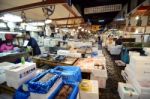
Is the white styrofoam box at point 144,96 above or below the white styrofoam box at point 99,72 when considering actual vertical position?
below

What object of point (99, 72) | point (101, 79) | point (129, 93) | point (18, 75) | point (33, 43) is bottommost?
point (129, 93)

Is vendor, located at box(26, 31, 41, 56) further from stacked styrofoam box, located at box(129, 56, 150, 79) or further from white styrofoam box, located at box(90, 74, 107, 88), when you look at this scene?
stacked styrofoam box, located at box(129, 56, 150, 79)

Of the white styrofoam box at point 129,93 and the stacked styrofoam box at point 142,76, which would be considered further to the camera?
the white styrofoam box at point 129,93

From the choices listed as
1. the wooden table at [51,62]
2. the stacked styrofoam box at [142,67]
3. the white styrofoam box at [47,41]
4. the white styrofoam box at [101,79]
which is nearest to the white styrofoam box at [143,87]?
the stacked styrofoam box at [142,67]

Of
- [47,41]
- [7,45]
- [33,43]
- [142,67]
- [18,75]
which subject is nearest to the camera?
[18,75]

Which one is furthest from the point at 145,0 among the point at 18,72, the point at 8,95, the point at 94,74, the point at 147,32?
the point at 147,32

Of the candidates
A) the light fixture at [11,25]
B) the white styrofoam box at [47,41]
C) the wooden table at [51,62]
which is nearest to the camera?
the wooden table at [51,62]

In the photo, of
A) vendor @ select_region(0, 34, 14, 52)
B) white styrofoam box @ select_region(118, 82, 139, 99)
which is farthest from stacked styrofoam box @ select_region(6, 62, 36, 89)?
vendor @ select_region(0, 34, 14, 52)

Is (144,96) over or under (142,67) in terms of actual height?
under

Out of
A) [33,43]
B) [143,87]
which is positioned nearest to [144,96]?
[143,87]

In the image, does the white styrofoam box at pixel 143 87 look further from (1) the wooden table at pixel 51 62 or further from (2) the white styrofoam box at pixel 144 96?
(1) the wooden table at pixel 51 62

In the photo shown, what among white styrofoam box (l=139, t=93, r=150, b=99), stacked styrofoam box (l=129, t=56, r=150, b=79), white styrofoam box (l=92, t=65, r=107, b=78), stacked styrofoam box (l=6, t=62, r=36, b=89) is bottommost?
white styrofoam box (l=139, t=93, r=150, b=99)

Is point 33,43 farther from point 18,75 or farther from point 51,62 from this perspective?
point 18,75

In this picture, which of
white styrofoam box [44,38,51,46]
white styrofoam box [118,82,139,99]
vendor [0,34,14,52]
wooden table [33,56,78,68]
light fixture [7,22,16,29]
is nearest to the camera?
white styrofoam box [118,82,139,99]
